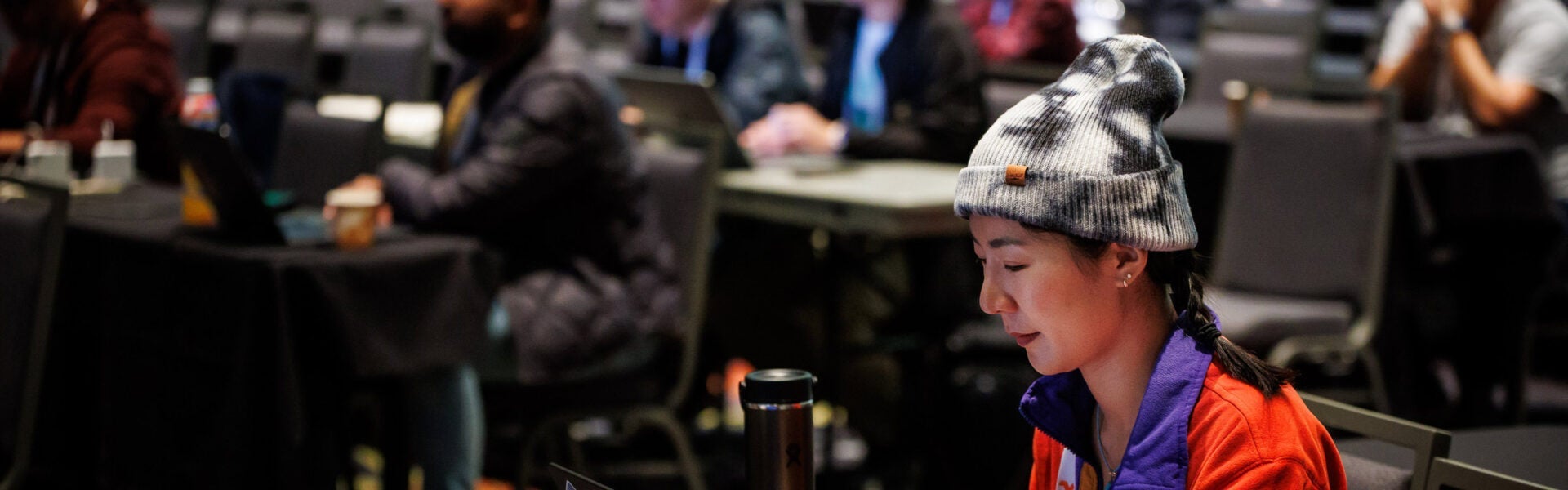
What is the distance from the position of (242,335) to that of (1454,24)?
2.80 metres

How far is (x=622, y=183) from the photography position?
2.77 metres

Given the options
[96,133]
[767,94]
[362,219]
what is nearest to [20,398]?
[362,219]

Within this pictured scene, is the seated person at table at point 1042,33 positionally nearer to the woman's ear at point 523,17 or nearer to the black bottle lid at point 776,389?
the woman's ear at point 523,17

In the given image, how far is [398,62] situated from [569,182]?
139 inches

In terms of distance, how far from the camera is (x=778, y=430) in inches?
33.8

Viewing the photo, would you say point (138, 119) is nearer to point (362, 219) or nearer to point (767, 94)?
point (362, 219)

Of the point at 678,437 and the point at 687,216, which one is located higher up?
the point at 687,216

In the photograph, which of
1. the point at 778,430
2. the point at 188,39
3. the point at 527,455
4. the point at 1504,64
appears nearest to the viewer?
the point at 778,430

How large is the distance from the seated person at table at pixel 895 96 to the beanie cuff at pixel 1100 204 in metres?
2.63

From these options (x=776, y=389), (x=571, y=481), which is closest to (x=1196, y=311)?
(x=776, y=389)

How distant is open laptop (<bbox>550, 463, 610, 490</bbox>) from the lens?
2.77 feet

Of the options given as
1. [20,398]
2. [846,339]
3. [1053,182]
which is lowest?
[846,339]

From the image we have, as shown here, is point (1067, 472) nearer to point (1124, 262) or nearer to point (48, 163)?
point (1124, 262)

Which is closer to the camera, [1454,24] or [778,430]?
[778,430]
